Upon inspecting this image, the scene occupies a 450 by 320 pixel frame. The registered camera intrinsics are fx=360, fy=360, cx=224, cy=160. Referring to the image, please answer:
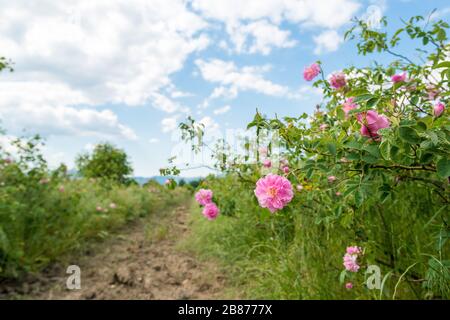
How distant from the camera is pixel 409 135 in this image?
863 mm

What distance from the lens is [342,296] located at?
2.21m

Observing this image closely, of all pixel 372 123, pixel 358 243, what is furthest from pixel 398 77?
pixel 372 123

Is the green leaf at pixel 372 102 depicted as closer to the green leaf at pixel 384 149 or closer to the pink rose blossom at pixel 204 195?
the green leaf at pixel 384 149

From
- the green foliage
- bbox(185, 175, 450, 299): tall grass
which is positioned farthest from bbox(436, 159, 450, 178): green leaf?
the green foliage

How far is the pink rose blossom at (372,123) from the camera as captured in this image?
1.00 m

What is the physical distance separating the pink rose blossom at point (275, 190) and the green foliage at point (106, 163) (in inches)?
526

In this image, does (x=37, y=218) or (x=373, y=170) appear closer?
(x=373, y=170)

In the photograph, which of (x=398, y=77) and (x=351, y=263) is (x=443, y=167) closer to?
(x=351, y=263)

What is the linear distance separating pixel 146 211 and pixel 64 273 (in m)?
4.37

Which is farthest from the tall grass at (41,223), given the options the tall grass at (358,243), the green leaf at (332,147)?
the green leaf at (332,147)

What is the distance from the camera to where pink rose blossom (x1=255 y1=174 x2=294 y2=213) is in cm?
119

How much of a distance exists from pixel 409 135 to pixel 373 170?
32cm
